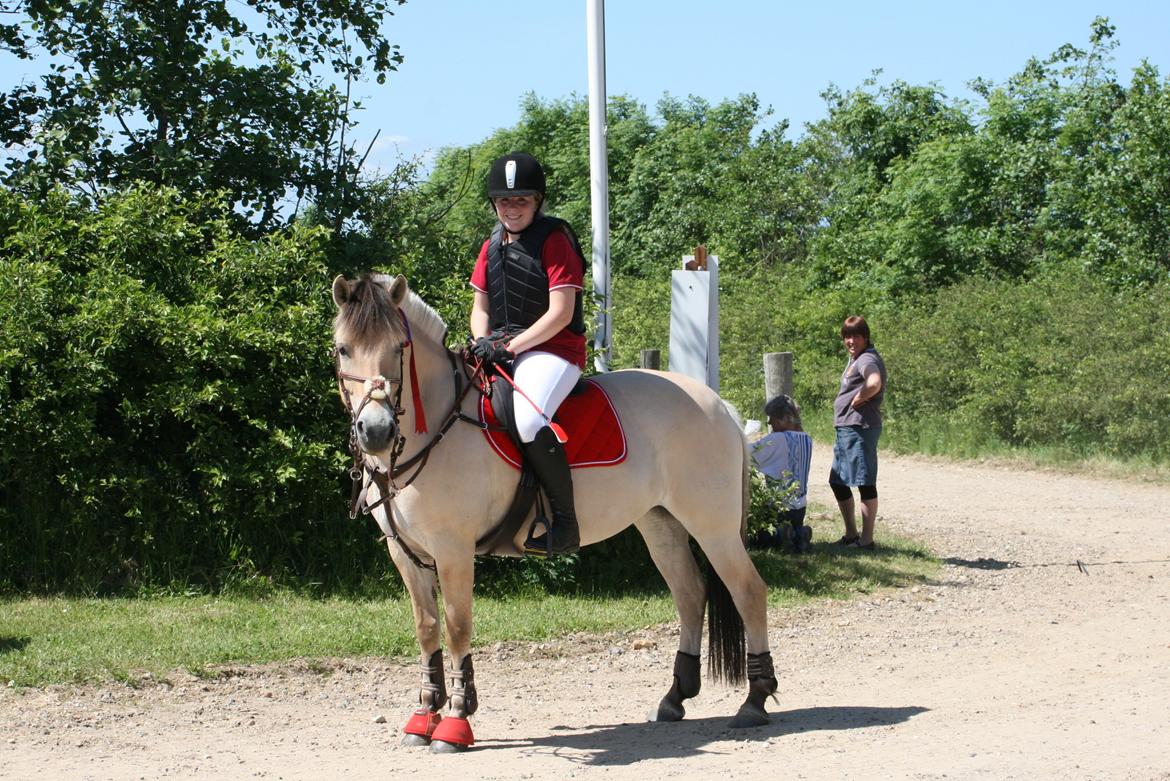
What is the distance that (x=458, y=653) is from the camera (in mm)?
6191

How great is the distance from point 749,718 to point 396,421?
8.19ft

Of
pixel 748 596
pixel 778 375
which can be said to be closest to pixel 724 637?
pixel 748 596

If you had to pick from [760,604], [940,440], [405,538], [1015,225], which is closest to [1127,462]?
[940,440]

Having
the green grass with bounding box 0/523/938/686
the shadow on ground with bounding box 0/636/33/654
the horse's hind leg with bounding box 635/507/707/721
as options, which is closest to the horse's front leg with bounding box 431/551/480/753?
the horse's hind leg with bounding box 635/507/707/721

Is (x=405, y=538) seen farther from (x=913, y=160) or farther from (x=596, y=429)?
(x=913, y=160)

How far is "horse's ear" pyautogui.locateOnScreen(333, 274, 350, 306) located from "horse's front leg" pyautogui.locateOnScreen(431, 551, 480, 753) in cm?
132

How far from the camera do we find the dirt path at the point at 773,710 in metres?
5.75

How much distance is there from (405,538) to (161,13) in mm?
7091

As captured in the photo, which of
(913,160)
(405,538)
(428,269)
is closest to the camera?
(405,538)

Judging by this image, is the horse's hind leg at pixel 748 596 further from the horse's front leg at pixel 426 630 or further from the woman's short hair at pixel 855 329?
the woman's short hair at pixel 855 329

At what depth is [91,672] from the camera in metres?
7.43

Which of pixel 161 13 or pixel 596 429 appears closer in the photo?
pixel 596 429

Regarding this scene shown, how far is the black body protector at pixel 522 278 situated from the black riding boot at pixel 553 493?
0.61 meters

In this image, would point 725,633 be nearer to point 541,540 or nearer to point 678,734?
point 678,734
